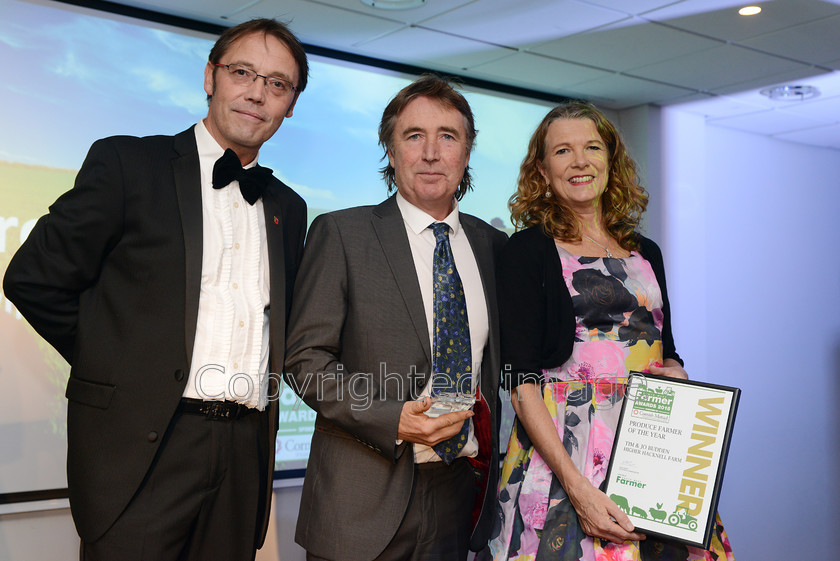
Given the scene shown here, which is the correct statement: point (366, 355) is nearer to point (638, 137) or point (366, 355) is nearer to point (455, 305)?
point (455, 305)

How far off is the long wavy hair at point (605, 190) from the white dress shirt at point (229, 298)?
83cm

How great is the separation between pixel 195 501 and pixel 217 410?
9.0 inches

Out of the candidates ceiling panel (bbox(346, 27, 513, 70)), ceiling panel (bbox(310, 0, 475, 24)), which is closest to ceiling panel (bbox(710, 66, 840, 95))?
ceiling panel (bbox(346, 27, 513, 70))

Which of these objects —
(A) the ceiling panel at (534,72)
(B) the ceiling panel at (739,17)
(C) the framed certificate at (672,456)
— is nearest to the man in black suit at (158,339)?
(C) the framed certificate at (672,456)

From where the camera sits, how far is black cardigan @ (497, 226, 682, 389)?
2.16 m

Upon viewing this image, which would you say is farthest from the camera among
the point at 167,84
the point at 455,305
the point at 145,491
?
the point at 167,84

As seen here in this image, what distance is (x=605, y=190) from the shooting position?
2473mm

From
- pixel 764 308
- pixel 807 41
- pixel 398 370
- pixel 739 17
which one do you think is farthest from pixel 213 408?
pixel 764 308

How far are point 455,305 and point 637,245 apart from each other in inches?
25.5

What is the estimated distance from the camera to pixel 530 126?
18.0ft

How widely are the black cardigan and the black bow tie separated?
0.74m

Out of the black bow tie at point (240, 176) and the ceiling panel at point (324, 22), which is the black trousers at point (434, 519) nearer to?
the black bow tie at point (240, 176)

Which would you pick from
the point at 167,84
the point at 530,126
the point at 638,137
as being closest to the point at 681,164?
the point at 638,137

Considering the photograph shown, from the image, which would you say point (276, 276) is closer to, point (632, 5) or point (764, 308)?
point (632, 5)
